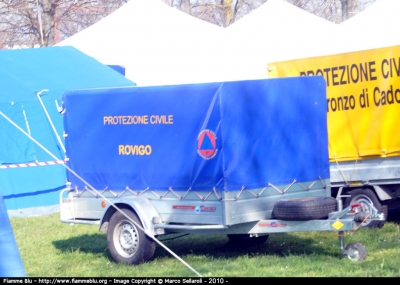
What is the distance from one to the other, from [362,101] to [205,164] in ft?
12.8

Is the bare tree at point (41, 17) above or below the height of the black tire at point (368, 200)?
above

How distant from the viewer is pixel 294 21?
62.6ft

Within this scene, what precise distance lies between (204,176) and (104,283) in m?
2.25

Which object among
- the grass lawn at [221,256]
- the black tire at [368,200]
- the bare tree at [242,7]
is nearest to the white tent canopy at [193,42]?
the black tire at [368,200]

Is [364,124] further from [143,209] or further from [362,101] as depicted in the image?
[143,209]

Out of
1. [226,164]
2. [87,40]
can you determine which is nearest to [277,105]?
[226,164]

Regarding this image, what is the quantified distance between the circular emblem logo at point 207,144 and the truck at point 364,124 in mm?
3243

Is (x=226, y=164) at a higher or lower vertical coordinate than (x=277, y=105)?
lower

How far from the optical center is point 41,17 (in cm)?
3375

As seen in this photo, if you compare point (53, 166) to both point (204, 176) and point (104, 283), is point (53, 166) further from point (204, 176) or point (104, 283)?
point (104, 283)

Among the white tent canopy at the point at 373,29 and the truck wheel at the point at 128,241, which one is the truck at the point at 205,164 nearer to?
the truck wheel at the point at 128,241

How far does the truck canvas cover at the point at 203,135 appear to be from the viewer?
8.55 m

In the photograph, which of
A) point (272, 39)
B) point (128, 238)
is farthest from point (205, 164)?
point (272, 39)

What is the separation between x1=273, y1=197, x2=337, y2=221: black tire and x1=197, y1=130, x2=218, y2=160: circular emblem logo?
1.06 m
